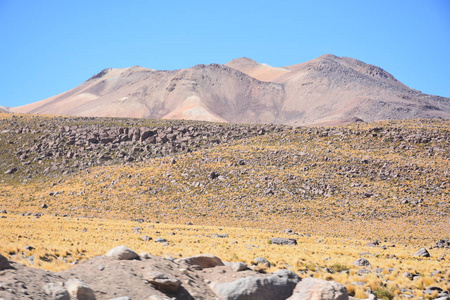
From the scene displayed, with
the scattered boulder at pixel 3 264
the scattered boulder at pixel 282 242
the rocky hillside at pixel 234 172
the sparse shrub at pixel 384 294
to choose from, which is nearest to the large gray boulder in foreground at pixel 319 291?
the sparse shrub at pixel 384 294

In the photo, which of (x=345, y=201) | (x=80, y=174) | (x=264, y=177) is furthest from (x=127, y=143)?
(x=345, y=201)

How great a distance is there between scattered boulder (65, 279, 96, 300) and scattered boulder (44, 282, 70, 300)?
214 millimetres

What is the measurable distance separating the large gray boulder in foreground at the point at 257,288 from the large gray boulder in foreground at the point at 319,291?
0.41 metres

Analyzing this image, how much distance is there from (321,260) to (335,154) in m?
47.3

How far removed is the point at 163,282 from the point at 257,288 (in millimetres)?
3719

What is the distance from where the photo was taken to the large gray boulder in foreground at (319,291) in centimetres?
1487

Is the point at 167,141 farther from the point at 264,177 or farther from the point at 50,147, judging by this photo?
the point at 264,177

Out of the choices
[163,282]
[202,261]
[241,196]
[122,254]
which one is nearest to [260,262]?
[202,261]

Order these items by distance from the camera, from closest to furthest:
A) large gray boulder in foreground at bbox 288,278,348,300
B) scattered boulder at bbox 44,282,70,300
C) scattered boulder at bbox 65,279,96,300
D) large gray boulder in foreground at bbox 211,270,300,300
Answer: scattered boulder at bbox 44,282,70,300 → scattered boulder at bbox 65,279,96,300 → large gray boulder in foreground at bbox 288,278,348,300 → large gray boulder in foreground at bbox 211,270,300,300

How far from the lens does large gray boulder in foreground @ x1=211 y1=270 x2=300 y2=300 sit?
1509 cm

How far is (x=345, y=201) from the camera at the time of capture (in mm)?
53375

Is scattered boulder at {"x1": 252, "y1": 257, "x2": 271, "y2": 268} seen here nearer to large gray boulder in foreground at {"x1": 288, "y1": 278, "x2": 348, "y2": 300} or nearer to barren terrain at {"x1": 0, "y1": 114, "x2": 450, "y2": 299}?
barren terrain at {"x1": 0, "y1": 114, "x2": 450, "y2": 299}

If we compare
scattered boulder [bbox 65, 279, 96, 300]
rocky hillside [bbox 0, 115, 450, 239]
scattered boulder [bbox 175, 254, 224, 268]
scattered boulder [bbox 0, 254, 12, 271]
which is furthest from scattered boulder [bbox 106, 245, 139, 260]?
rocky hillside [bbox 0, 115, 450, 239]

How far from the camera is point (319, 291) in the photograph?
15.1 meters
